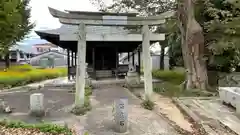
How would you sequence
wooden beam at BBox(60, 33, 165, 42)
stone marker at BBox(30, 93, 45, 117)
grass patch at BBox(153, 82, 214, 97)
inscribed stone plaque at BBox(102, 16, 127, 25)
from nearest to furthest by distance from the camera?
stone marker at BBox(30, 93, 45, 117) → wooden beam at BBox(60, 33, 165, 42) → inscribed stone plaque at BBox(102, 16, 127, 25) → grass patch at BBox(153, 82, 214, 97)

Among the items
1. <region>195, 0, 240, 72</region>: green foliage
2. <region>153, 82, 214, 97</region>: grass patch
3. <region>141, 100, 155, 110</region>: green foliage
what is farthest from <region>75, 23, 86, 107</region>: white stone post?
<region>195, 0, 240, 72</region>: green foliage

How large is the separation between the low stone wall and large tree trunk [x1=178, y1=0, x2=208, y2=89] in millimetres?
2198

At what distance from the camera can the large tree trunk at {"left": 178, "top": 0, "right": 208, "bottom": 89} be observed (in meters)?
12.8

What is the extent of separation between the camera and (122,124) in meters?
6.86

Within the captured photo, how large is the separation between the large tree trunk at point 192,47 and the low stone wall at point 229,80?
2198 mm

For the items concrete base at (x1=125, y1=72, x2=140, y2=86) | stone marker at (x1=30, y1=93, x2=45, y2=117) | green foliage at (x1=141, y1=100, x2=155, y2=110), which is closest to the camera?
stone marker at (x1=30, y1=93, x2=45, y2=117)

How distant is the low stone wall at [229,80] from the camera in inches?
577

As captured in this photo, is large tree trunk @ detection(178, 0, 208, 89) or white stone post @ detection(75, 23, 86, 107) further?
large tree trunk @ detection(178, 0, 208, 89)

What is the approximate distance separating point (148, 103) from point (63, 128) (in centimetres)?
385

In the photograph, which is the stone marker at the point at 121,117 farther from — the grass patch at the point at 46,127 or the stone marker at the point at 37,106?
the stone marker at the point at 37,106

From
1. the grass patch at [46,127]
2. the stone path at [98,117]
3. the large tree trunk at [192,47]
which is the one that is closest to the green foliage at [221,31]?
the large tree trunk at [192,47]

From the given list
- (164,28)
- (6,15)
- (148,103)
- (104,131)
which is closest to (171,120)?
(148,103)

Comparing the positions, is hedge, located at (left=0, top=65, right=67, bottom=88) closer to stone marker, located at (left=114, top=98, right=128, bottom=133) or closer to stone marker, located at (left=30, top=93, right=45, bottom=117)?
stone marker, located at (left=30, top=93, right=45, bottom=117)

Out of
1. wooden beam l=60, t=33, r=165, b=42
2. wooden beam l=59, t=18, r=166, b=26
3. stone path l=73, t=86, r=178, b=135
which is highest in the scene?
wooden beam l=59, t=18, r=166, b=26
